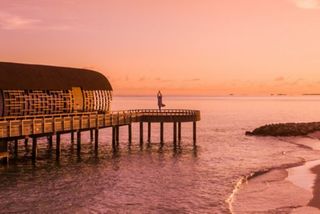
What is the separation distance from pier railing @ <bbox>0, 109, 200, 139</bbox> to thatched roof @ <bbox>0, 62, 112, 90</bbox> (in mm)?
3189

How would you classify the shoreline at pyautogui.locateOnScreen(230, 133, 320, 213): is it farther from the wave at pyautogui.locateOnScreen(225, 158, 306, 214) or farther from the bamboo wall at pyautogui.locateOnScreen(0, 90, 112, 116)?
the bamboo wall at pyautogui.locateOnScreen(0, 90, 112, 116)

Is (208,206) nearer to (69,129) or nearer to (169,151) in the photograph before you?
(69,129)

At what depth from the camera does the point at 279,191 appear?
100 feet

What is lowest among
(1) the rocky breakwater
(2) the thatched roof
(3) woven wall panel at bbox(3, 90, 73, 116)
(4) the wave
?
(4) the wave

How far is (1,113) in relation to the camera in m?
39.8

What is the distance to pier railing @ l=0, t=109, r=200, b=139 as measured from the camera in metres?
35.9

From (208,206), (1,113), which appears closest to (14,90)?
(1,113)

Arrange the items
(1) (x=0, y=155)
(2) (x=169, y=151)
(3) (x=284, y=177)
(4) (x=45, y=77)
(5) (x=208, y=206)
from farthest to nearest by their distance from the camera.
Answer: (2) (x=169, y=151) → (4) (x=45, y=77) → (1) (x=0, y=155) → (3) (x=284, y=177) → (5) (x=208, y=206)

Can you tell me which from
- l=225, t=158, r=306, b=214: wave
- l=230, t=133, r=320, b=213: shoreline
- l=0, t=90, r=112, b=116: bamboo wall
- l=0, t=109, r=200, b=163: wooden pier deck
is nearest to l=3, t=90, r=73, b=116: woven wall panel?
l=0, t=90, r=112, b=116: bamboo wall

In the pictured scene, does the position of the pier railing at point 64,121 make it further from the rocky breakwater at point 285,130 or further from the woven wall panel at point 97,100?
the rocky breakwater at point 285,130

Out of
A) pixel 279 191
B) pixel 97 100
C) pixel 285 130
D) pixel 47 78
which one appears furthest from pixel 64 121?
pixel 285 130

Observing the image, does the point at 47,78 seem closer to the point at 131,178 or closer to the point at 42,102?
the point at 42,102

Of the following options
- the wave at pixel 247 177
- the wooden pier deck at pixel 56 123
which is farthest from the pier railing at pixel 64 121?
the wave at pixel 247 177

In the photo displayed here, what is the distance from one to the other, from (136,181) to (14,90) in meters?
15.4
